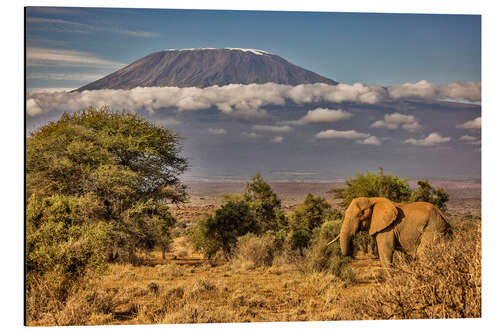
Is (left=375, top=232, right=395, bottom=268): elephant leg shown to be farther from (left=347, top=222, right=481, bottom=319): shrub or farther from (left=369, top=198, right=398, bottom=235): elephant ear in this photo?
(left=347, top=222, right=481, bottom=319): shrub

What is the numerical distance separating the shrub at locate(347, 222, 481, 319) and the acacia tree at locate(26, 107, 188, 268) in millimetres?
5462

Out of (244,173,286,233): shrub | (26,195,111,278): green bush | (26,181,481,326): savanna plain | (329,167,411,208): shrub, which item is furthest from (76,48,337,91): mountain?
(244,173,286,233): shrub

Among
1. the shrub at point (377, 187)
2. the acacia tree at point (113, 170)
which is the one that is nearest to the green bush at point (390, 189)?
the shrub at point (377, 187)

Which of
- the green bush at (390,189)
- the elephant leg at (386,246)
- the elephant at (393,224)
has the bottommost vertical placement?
the elephant leg at (386,246)

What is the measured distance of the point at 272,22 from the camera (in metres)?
9.43

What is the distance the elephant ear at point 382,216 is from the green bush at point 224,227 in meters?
5.16

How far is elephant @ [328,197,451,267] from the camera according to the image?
29.2 ft

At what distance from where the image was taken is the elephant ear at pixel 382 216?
Answer: 891 centimetres

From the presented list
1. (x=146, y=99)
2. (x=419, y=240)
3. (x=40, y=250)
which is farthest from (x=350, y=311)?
(x=146, y=99)

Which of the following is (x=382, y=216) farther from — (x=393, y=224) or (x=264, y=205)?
(x=264, y=205)

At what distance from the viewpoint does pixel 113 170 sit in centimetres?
1016

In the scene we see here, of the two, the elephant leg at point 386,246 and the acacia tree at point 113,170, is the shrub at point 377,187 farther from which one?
the acacia tree at point 113,170

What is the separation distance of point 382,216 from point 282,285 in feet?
7.69
